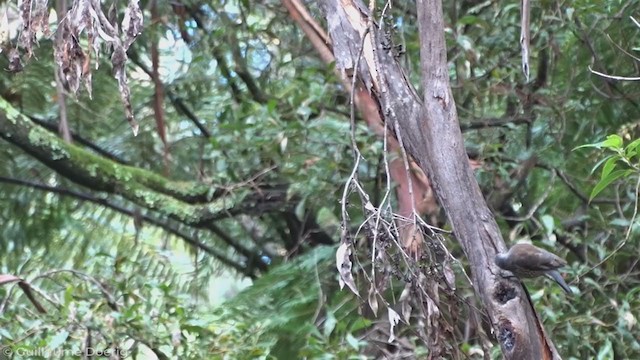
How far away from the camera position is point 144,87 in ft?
10.3

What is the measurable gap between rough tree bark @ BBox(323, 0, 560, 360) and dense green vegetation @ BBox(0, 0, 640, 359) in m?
0.36

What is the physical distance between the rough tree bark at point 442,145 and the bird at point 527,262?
2 centimetres

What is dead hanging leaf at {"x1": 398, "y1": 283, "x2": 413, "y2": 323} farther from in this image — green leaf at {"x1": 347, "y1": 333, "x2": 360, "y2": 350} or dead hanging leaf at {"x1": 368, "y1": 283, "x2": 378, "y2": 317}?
green leaf at {"x1": 347, "y1": 333, "x2": 360, "y2": 350}

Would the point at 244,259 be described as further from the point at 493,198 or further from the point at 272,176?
the point at 493,198

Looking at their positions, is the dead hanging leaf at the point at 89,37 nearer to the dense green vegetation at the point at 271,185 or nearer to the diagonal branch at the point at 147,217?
the dense green vegetation at the point at 271,185

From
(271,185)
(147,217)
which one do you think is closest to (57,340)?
(271,185)

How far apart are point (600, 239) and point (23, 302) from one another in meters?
1.65

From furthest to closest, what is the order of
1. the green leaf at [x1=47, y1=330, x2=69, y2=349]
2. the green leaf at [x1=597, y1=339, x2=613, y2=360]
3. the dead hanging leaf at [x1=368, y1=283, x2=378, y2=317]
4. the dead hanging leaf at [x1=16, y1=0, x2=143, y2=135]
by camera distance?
the green leaf at [x1=597, y1=339, x2=613, y2=360], the green leaf at [x1=47, y1=330, x2=69, y2=349], the dead hanging leaf at [x1=16, y1=0, x2=143, y2=135], the dead hanging leaf at [x1=368, y1=283, x2=378, y2=317]

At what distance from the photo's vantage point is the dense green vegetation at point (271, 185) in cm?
204

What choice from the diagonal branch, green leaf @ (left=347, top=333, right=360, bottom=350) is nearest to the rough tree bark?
green leaf @ (left=347, top=333, right=360, bottom=350)

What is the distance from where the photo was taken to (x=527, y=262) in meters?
1.25

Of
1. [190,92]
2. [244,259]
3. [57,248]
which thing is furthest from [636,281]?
[57,248]

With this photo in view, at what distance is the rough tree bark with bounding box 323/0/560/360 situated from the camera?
1.18 meters

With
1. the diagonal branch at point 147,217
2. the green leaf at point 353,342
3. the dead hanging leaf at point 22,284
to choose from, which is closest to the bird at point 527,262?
the green leaf at point 353,342
